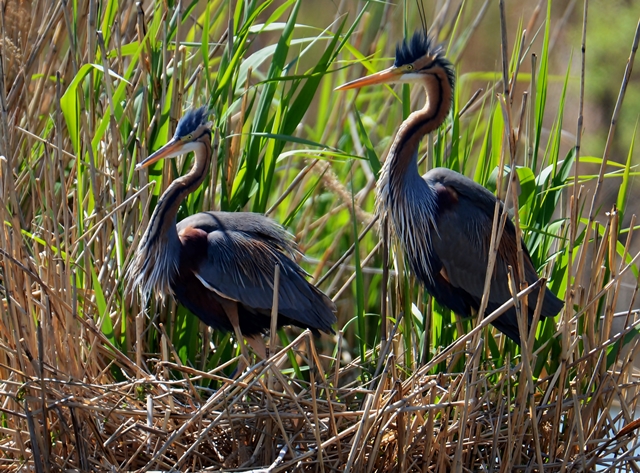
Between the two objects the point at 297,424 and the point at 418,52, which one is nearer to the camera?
the point at 297,424

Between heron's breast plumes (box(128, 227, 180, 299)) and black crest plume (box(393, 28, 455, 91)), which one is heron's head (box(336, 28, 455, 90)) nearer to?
black crest plume (box(393, 28, 455, 91))

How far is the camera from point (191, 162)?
3.09m

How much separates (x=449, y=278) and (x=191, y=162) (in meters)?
1.09

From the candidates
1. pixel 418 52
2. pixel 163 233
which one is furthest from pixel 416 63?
pixel 163 233

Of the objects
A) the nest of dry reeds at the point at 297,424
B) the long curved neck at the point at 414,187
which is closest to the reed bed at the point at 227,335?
the nest of dry reeds at the point at 297,424

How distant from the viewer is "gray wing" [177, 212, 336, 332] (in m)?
2.88

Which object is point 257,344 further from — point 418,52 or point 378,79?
point 418,52

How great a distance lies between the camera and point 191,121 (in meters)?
2.71

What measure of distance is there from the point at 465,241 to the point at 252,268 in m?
0.84

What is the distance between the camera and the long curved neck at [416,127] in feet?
9.77

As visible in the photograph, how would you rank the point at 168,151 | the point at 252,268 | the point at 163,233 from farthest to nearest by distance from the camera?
the point at 252,268 < the point at 163,233 < the point at 168,151

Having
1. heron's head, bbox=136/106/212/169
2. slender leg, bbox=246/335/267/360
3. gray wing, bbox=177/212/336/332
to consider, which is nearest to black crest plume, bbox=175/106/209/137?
heron's head, bbox=136/106/212/169

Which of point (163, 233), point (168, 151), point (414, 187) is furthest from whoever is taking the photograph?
point (414, 187)

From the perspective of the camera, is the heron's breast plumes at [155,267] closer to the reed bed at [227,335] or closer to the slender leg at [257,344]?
the reed bed at [227,335]
